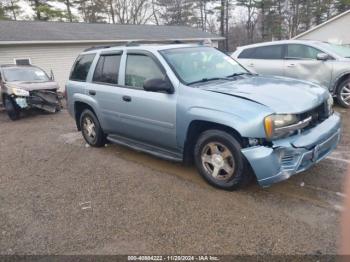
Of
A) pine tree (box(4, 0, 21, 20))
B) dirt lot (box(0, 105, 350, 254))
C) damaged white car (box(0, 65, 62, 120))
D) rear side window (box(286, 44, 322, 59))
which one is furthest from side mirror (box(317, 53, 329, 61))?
pine tree (box(4, 0, 21, 20))

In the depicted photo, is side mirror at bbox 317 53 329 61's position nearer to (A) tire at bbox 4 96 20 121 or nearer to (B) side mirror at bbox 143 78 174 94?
(B) side mirror at bbox 143 78 174 94

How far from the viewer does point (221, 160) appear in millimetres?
3951

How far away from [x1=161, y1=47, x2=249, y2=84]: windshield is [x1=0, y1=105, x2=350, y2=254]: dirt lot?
1.40 m

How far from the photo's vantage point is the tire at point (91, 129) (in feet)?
19.7

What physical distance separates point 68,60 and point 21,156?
12651mm

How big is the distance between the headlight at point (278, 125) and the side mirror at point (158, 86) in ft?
4.53

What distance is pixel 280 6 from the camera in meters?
41.5

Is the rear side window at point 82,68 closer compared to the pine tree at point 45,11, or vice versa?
the rear side window at point 82,68

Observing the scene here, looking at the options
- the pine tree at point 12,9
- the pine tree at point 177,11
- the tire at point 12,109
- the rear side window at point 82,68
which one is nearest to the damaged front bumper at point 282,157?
the rear side window at point 82,68

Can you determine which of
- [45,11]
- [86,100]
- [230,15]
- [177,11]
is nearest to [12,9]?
[45,11]

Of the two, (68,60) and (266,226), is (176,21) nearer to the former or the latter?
(68,60)

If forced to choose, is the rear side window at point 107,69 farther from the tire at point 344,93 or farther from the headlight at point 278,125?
the tire at point 344,93

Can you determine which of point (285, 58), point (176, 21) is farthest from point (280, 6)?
point (285, 58)

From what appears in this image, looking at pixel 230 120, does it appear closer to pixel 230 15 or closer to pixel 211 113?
pixel 211 113
